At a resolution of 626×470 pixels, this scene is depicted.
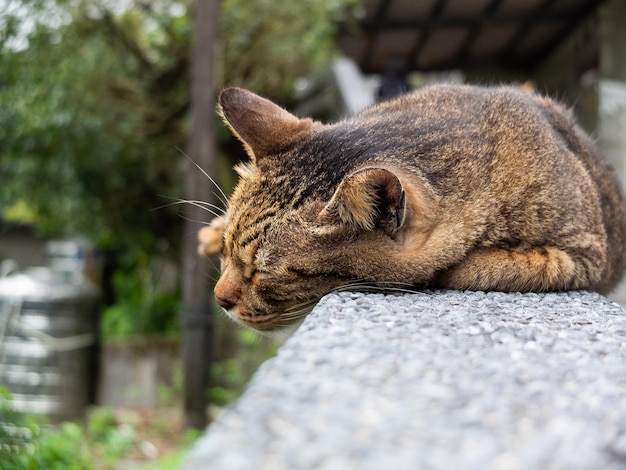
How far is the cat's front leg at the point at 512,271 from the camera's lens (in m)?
1.83

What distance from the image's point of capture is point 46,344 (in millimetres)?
6062

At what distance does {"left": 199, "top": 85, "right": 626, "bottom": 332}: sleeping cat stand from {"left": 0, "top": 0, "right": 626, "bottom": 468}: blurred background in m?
2.14

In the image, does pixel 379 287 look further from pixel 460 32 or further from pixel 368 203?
pixel 460 32

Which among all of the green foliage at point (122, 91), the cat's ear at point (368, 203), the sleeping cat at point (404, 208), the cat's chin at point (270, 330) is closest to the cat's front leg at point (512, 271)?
the sleeping cat at point (404, 208)

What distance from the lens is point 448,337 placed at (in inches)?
45.3

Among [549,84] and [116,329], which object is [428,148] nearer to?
[549,84]

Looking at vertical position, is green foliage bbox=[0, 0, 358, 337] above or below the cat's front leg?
above

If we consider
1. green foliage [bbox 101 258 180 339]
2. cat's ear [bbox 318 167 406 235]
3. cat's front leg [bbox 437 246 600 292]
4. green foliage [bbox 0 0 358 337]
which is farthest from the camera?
green foliage [bbox 101 258 180 339]

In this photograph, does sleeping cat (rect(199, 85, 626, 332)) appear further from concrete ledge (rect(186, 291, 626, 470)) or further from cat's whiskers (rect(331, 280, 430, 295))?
concrete ledge (rect(186, 291, 626, 470))

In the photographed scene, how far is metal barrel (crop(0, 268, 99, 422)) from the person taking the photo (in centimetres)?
582

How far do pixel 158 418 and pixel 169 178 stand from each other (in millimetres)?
2770

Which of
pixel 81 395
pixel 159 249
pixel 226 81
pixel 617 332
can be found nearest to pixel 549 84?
pixel 226 81

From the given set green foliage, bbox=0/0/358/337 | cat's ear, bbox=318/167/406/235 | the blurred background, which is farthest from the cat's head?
green foliage, bbox=0/0/358/337

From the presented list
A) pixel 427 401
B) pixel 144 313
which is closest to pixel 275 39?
pixel 144 313
